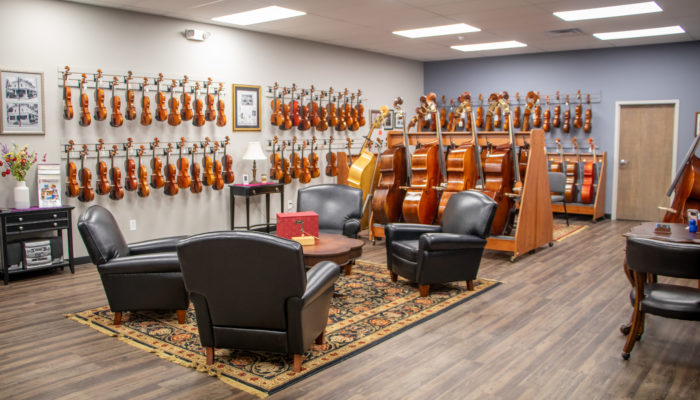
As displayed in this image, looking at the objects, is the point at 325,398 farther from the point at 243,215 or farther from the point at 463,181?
the point at 243,215

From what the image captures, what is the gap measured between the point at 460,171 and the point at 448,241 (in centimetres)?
184

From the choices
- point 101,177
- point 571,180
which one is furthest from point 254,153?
point 571,180

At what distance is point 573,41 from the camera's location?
8.81m

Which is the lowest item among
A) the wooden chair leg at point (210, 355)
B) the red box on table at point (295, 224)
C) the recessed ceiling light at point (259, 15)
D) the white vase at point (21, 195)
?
the wooden chair leg at point (210, 355)

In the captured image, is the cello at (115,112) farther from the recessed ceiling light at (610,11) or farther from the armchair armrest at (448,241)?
the recessed ceiling light at (610,11)

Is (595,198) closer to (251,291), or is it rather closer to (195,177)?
(195,177)

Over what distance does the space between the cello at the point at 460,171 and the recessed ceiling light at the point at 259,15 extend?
2.42 m

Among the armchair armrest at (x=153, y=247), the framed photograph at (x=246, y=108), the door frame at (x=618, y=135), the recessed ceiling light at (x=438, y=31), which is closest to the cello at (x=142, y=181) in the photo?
the framed photograph at (x=246, y=108)

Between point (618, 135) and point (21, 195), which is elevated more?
point (618, 135)

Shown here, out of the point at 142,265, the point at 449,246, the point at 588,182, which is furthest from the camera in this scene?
the point at 588,182

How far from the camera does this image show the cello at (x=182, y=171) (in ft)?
22.6

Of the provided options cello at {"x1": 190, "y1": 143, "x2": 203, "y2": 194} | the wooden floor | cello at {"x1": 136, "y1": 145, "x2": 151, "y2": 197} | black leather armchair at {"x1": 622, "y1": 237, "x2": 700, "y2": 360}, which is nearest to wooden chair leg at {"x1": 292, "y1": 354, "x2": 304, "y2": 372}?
the wooden floor

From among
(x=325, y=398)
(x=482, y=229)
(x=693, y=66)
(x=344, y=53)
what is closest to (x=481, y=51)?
(x=344, y=53)

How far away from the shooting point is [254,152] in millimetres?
7445
